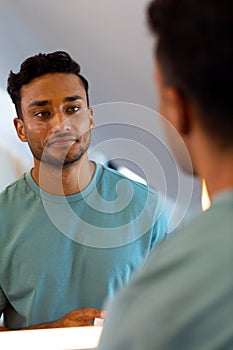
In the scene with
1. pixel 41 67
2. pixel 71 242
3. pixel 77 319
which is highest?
pixel 41 67

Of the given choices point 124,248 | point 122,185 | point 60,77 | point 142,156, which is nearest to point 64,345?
point 124,248

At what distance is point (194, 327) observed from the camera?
391 millimetres

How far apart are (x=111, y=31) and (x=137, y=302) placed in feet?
4.47

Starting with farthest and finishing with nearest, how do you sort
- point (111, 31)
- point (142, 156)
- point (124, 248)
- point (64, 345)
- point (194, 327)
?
point (142, 156), point (111, 31), point (124, 248), point (64, 345), point (194, 327)

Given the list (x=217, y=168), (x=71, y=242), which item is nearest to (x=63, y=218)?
(x=71, y=242)

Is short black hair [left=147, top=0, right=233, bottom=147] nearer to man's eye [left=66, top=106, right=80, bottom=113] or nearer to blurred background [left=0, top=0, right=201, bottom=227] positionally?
man's eye [left=66, top=106, right=80, bottom=113]

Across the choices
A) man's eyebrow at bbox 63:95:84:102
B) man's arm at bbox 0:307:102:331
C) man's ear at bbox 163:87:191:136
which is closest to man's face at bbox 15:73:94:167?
man's eyebrow at bbox 63:95:84:102

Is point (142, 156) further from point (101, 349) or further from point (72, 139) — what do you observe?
point (101, 349)

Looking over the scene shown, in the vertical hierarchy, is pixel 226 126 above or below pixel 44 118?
below

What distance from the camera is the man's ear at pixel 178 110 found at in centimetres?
45

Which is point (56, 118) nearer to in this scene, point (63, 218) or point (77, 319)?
point (63, 218)

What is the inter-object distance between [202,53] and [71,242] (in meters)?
0.83

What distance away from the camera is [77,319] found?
1.12 m

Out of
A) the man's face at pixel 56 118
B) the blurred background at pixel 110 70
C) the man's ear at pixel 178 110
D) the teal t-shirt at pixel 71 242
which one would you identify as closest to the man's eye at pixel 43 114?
the man's face at pixel 56 118
